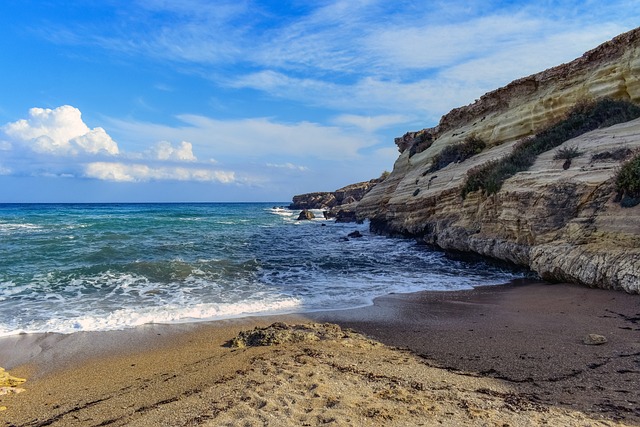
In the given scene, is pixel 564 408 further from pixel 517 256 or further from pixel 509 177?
pixel 509 177

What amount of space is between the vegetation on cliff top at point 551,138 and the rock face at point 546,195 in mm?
474

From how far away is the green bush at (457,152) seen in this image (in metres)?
20.5

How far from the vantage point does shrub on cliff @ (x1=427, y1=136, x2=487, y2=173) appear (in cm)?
2047

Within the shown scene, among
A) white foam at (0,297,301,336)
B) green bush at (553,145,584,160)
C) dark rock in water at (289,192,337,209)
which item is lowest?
white foam at (0,297,301,336)

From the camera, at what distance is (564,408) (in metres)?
3.57

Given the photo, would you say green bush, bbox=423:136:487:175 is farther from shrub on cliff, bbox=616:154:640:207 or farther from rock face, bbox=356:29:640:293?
shrub on cliff, bbox=616:154:640:207

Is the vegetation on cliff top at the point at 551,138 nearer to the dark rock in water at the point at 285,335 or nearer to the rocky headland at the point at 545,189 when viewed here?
the rocky headland at the point at 545,189

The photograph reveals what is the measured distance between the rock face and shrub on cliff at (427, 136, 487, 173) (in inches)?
21.1

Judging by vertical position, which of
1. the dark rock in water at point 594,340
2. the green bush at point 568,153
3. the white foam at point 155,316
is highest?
the green bush at point 568,153

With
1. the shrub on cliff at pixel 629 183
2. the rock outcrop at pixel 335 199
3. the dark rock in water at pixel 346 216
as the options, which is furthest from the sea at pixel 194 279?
the rock outcrop at pixel 335 199

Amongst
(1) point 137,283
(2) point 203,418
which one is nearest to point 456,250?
(1) point 137,283

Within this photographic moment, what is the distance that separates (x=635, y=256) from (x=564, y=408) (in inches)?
228

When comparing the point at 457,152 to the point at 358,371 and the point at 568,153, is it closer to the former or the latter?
the point at 568,153

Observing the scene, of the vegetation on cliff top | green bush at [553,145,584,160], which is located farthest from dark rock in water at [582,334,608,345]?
the vegetation on cliff top
